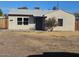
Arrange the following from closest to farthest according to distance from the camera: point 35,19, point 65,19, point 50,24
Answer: point 50,24 → point 65,19 → point 35,19

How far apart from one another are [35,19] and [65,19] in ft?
10.4

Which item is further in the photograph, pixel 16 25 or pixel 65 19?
pixel 16 25

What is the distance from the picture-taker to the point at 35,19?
24359 millimetres

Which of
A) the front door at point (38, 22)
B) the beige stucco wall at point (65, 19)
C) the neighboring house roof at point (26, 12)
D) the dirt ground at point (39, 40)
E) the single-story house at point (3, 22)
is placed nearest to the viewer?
the dirt ground at point (39, 40)

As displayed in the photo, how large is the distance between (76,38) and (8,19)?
7.76m

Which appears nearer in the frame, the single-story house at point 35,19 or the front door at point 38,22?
the single-story house at point 35,19

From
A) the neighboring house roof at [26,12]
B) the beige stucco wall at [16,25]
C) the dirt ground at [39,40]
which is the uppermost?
the neighboring house roof at [26,12]

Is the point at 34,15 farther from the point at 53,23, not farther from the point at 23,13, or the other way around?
the point at 53,23

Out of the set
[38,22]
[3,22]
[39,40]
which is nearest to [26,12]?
[38,22]

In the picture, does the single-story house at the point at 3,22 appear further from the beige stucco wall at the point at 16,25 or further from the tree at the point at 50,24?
the tree at the point at 50,24

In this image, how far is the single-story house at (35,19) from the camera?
2110 centimetres

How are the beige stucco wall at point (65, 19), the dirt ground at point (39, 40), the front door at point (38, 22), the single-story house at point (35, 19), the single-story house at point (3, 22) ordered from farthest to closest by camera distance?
the front door at point (38, 22) < the single-story house at point (3, 22) < the single-story house at point (35, 19) < the beige stucco wall at point (65, 19) < the dirt ground at point (39, 40)

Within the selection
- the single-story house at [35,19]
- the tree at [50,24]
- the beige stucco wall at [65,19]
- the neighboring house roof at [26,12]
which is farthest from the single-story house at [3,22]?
the beige stucco wall at [65,19]

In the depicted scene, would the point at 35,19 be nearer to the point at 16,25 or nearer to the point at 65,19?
the point at 16,25
